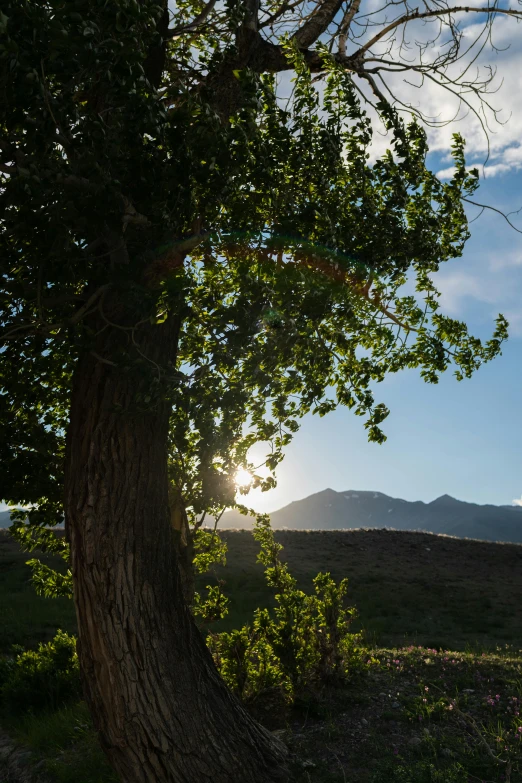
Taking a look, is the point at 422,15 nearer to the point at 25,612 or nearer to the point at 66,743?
the point at 66,743

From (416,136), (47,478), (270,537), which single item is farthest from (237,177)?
(270,537)

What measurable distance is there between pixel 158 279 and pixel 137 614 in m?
3.35

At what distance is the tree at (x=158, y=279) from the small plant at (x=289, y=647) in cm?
123

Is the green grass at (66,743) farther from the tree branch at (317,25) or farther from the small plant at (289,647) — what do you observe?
the tree branch at (317,25)

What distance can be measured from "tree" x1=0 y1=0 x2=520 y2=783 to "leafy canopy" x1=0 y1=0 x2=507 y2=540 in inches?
1.1

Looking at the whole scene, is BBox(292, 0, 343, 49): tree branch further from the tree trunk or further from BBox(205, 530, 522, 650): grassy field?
BBox(205, 530, 522, 650): grassy field

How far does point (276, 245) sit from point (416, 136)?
2693mm

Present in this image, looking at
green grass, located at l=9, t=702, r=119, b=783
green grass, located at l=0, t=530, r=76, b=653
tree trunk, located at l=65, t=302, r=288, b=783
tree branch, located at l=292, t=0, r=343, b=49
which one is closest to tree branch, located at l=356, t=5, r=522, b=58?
tree branch, located at l=292, t=0, r=343, b=49

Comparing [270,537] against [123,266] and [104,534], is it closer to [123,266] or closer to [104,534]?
[104,534]

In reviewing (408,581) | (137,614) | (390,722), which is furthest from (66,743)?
(408,581)

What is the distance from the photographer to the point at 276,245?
21.2ft

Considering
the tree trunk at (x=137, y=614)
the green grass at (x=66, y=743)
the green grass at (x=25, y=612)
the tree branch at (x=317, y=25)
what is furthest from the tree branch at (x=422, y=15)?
the green grass at (x=25, y=612)

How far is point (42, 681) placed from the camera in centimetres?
926

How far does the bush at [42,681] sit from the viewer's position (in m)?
9.09
